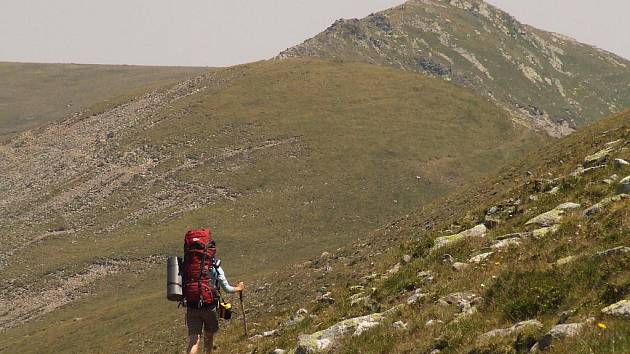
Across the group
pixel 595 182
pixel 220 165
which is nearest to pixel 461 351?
pixel 595 182

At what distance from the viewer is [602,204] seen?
52.4ft

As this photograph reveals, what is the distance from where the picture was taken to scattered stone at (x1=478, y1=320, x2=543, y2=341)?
11.0 metres

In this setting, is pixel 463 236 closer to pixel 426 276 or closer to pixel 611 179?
pixel 426 276

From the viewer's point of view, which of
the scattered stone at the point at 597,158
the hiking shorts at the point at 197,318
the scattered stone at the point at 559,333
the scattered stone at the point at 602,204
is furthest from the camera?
the scattered stone at the point at 597,158

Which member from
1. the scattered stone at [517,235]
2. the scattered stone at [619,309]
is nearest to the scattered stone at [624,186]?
the scattered stone at [517,235]

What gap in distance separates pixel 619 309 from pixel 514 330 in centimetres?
184

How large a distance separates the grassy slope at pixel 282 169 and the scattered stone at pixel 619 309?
123 ft

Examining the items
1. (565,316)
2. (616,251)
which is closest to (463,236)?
(616,251)

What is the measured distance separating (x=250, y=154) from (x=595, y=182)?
103965mm

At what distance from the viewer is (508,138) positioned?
132000mm

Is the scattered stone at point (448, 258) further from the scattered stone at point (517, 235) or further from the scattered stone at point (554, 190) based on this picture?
the scattered stone at point (554, 190)

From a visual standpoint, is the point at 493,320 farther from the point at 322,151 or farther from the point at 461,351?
→ the point at 322,151

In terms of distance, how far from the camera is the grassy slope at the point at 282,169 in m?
75.9

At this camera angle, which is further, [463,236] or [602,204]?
[463,236]
